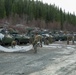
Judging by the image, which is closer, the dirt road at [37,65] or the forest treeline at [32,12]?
the dirt road at [37,65]

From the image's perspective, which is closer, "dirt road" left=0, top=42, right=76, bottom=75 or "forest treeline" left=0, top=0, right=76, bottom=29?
"dirt road" left=0, top=42, right=76, bottom=75

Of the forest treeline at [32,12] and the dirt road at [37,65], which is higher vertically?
the forest treeline at [32,12]

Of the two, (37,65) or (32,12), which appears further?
(32,12)

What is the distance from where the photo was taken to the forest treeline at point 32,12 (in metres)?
107

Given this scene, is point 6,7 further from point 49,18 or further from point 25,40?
point 25,40

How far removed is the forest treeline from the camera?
351 feet

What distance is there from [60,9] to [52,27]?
27795 millimetres

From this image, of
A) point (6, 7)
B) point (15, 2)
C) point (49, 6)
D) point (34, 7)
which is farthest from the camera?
point (49, 6)

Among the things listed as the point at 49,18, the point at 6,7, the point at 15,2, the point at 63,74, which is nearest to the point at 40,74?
the point at 63,74

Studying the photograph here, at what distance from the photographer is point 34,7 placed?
124438 millimetres

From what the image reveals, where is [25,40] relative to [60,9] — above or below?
below

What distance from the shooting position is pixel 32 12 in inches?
4776

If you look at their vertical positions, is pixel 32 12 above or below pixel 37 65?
above

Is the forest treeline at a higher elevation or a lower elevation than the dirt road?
higher
